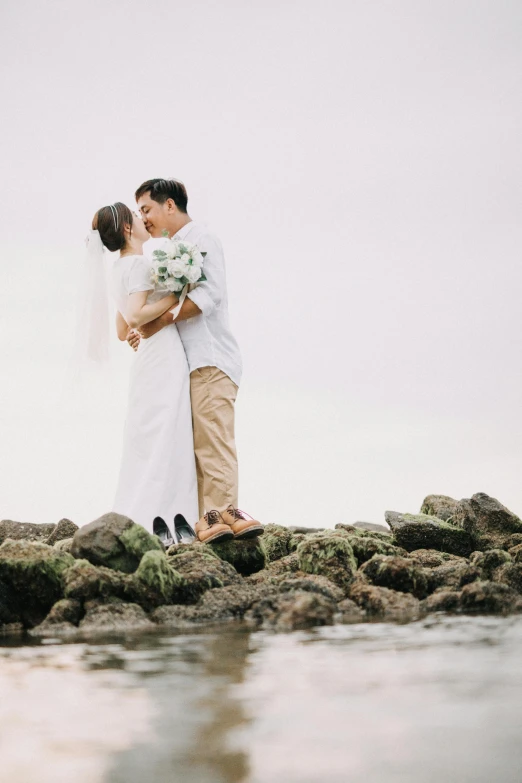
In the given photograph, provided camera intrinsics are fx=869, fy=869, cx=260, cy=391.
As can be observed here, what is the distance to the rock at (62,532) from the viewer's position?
9.72 meters

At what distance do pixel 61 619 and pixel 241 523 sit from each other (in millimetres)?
2470

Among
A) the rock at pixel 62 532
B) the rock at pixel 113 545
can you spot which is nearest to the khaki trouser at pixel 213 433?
the rock at pixel 113 545

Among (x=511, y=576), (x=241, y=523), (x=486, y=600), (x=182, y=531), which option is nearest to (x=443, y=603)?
(x=486, y=600)

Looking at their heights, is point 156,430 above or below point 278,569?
above

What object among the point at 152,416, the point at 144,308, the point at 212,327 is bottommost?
the point at 152,416

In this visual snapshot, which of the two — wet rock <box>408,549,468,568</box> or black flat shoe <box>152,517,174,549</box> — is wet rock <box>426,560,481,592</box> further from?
black flat shoe <box>152,517,174,549</box>

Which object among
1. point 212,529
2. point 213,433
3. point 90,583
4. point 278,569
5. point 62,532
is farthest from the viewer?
point 62,532

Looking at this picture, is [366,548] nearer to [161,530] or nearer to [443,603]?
[161,530]

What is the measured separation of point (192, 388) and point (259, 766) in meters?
5.82

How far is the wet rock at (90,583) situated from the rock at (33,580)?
0.11 meters

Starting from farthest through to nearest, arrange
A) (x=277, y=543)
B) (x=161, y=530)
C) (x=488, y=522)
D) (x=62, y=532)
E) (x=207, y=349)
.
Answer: (x=62, y=532) → (x=488, y=522) → (x=277, y=543) → (x=207, y=349) → (x=161, y=530)

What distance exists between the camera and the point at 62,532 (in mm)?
9789

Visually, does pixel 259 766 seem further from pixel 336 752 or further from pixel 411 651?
pixel 411 651

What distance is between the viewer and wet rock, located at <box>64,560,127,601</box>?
5.49m
